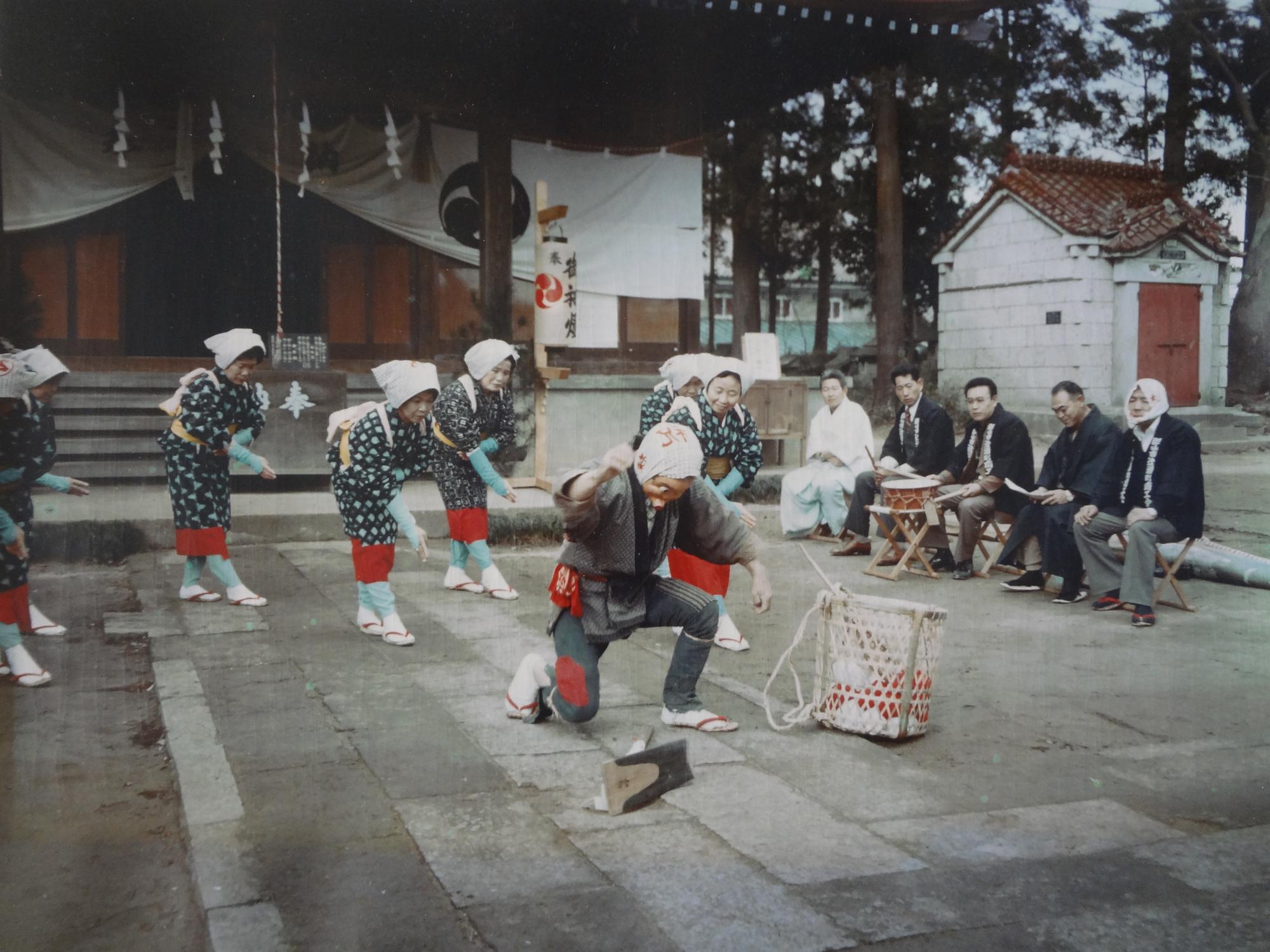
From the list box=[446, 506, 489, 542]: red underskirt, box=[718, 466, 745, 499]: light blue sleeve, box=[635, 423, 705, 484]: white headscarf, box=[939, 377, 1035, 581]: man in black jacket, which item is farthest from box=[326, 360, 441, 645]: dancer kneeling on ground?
box=[939, 377, 1035, 581]: man in black jacket

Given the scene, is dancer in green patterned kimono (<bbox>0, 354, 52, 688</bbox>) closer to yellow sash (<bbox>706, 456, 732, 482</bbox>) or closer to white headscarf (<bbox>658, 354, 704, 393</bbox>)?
yellow sash (<bbox>706, 456, 732, 482</bbox>)

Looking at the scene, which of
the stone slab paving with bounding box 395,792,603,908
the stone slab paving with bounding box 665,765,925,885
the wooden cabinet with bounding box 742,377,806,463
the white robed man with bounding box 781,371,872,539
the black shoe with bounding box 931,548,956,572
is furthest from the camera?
the wooden cabinet with bounding box 742,377,806,463

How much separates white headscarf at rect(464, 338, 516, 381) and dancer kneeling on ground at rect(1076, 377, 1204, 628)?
143 inches

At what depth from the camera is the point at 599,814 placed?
370cm

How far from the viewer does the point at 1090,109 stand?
7.77 meters

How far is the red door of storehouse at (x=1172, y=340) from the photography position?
8070 mm

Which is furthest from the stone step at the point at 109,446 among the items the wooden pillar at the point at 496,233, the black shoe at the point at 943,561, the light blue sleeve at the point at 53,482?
the black shoe at the point at 943,561

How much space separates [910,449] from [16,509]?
6.15 m

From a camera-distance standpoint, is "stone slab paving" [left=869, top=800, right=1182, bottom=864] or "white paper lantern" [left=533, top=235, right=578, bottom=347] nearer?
"stone slab paving" [left=869, top=800, right=1182, bottom=864]

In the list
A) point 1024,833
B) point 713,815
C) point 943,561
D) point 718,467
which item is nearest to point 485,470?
point 718,467

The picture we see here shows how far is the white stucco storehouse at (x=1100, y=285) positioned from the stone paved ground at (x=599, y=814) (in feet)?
8.64

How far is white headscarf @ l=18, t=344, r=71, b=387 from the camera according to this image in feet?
17.1

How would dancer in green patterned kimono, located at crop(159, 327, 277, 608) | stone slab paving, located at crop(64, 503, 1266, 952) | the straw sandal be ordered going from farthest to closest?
dancer in green patterned kimono, located at crop(159, 327, 277, 608)
the straw sandal
stone slab paving, located at crop(64, 503, 1266, 952)

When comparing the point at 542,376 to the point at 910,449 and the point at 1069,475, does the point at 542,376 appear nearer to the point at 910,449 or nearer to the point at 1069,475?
the point at 910,449
